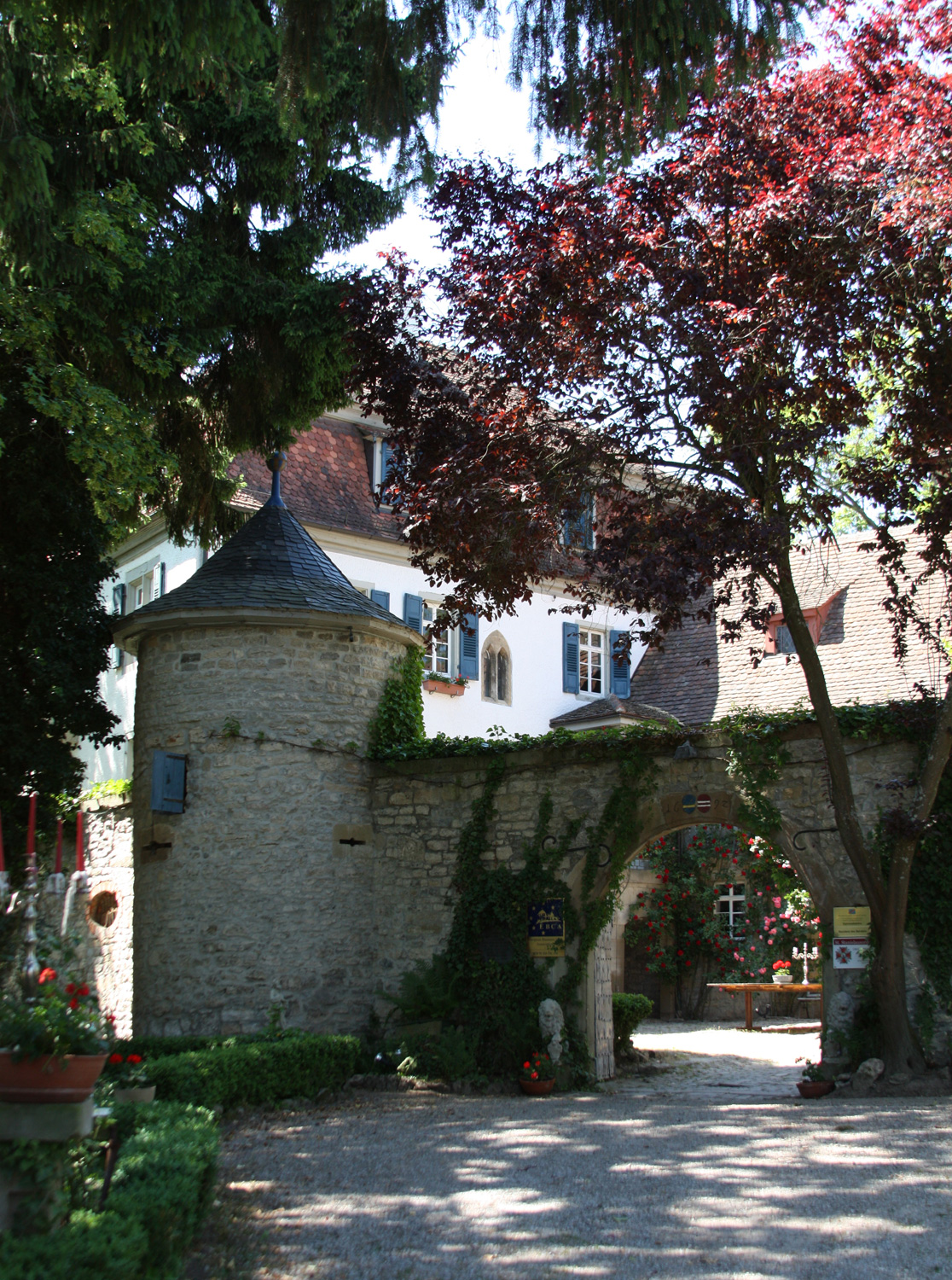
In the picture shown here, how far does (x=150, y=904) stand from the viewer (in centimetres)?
1143

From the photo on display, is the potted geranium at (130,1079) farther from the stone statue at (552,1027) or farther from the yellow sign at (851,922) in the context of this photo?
the yellow sign at (851,922)

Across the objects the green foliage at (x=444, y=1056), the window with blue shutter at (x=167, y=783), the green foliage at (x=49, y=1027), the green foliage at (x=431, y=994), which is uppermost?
the window with blue shutter at (x=167, y=783)

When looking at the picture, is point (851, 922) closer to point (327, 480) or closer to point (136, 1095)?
point (136, 1095)

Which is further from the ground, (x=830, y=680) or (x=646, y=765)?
(x=830, y=680)

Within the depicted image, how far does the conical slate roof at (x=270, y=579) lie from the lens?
11672 millimetres

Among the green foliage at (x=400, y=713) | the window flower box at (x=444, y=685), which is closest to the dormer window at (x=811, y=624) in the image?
the window flower box at (x=444, y=685)

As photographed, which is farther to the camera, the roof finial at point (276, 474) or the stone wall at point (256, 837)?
the roof finial at point (276, 474)

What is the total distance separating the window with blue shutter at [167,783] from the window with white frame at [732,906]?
1034cm

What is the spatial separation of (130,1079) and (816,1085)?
195 inches

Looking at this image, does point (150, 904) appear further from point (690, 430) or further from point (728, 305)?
point (728, 305)

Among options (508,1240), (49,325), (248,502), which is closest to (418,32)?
(49,325)

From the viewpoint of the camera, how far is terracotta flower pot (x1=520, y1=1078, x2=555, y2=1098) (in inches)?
398

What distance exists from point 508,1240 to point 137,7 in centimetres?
562

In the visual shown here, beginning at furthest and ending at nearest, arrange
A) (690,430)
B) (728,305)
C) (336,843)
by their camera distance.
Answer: (336,843) < (690,430) < (728,305)
